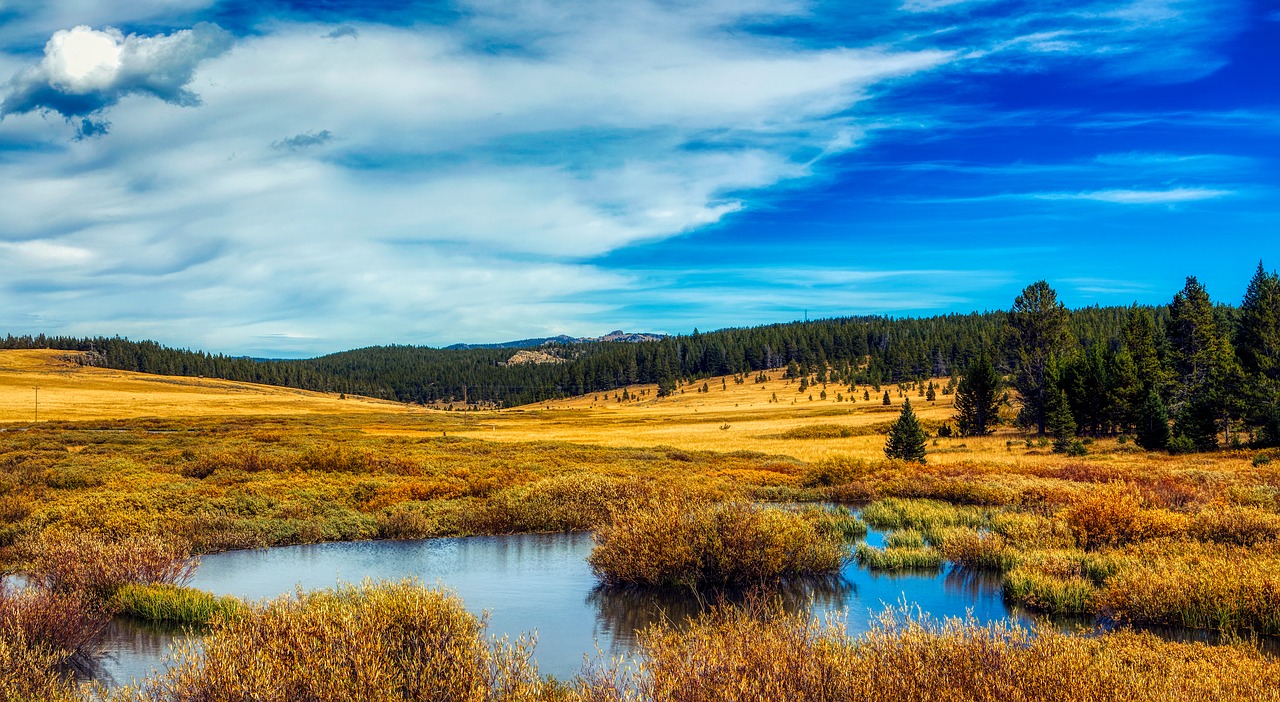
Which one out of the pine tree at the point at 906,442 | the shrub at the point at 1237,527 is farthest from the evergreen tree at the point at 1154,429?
the shrub at the point at 1237,527

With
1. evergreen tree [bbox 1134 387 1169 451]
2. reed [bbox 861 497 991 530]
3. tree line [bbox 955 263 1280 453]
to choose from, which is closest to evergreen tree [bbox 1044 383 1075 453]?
tree line [bbox 955 263 1280 453]

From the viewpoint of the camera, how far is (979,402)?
6034 centimetres

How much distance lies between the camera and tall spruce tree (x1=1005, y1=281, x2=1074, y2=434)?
202 ft

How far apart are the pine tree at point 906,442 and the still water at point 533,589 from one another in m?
19.4

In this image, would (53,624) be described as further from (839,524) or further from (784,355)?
(784,355)

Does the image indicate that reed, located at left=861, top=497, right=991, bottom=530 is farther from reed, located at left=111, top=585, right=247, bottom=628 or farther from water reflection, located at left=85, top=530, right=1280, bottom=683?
reed, located at left=111, top=585, right=247, bottom=628

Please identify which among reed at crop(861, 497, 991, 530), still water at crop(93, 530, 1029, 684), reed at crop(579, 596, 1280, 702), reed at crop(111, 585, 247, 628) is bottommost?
still water at crop(93, 530, 1029, 684)

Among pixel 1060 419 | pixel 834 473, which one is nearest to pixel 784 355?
pixel 1060 419

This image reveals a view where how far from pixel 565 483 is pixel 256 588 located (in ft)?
34.9

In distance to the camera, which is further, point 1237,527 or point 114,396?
point 114,396

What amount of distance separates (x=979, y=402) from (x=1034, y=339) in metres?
8.02

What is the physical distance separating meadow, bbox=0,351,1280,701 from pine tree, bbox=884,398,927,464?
401cm

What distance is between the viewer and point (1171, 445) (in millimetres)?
43156

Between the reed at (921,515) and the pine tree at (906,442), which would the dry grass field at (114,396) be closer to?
the pine tree at (906,442)
